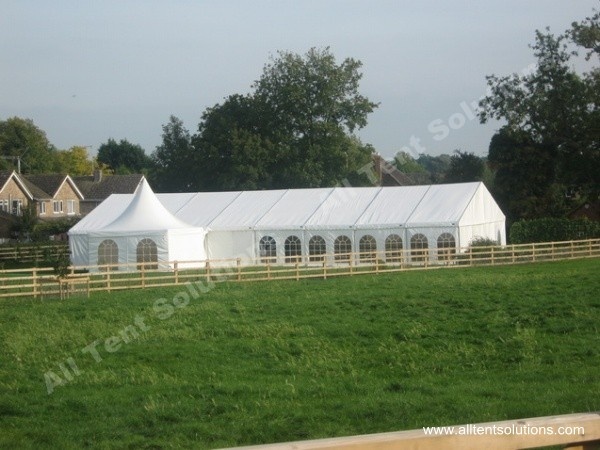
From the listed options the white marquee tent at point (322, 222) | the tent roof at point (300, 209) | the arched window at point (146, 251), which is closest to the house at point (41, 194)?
the tent roof at point (300, 209)

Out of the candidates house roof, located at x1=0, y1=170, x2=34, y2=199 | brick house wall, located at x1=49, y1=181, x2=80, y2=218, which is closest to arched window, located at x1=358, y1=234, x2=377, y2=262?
house roof, located at x1=0, y1=170, x2=34, y2=199

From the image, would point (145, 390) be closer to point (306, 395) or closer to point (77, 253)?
point (306, 395)

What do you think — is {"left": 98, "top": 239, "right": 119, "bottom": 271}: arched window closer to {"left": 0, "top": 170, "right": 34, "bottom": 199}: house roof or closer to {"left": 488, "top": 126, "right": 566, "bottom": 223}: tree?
{"left": 488, "top": 126, "right": 566, "bottom": 223}: tree

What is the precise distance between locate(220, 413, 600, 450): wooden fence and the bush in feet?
141

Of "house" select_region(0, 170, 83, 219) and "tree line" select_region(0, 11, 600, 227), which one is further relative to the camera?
"house" select_region(0, 170, 83, 219)

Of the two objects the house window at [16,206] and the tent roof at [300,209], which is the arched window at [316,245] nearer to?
the tent roof at [300,209]

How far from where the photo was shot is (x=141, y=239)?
124ft

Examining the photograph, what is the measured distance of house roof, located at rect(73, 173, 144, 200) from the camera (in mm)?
77750

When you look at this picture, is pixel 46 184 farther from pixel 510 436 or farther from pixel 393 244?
pixel 510 436

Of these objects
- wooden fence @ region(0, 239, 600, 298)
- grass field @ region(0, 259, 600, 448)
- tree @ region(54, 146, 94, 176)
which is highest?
tree @ region(54, 146, 94, 176)

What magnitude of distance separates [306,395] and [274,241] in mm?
28959

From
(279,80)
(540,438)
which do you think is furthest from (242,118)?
(540,438)

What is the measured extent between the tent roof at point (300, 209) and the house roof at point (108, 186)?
33.3 m

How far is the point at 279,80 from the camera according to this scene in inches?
2682
